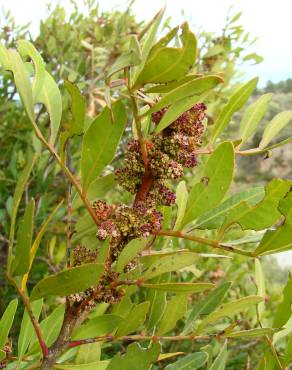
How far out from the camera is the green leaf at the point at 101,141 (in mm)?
583

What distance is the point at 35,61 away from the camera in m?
0.59

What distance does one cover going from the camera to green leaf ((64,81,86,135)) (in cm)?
56

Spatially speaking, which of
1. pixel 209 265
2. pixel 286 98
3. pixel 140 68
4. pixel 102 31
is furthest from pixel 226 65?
pixel 286 98

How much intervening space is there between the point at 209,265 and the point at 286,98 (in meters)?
11.6

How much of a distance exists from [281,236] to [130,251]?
0.52ft

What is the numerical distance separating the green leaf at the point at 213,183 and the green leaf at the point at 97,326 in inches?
6.3

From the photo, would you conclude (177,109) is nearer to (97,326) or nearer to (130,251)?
(130,251)

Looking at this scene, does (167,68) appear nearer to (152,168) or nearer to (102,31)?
(152,168)

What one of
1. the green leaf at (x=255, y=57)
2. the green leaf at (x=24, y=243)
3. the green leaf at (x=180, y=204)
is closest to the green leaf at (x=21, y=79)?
the green leaf at (x=24, y=243)

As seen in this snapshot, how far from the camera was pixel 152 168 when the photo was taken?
61 cm

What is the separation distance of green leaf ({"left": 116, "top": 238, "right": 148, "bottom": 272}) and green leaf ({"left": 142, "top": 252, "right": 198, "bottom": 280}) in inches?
1.4

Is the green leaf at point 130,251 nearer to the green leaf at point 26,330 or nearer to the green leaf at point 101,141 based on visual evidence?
the green leaf at point 101,141

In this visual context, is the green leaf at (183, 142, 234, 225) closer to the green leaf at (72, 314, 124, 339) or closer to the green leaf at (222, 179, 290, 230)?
the green leaf at (222, 179, 290, 230)

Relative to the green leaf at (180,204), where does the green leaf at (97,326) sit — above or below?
below
